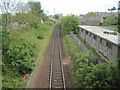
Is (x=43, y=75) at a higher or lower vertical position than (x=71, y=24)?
lower

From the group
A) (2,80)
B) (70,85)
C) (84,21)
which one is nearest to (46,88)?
(70,85)

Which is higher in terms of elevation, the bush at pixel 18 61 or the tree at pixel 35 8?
the tree at pixel 35 8

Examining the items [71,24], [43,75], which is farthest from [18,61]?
[71,24]

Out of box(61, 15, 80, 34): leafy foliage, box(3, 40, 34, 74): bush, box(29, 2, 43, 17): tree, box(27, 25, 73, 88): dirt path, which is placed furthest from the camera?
box(29, 2, 43, 17): tree

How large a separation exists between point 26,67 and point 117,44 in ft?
25.2

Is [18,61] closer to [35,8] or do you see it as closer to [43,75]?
[43,75]

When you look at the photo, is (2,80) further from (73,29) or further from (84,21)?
(84,21)

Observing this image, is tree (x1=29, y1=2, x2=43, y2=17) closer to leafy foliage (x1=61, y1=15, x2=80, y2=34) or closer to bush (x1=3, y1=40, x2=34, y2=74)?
leafy foliage (x1=61, y1=15, x2=80, y2=34)

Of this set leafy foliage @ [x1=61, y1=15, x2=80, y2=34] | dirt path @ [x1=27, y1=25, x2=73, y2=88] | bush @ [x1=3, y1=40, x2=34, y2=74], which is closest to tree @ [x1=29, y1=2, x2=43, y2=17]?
leafy foliage @ [x1=61, y1=15, x2=80, y2=34]

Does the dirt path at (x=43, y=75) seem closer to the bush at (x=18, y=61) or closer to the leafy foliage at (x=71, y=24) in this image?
the bush at (x=18, y=61)

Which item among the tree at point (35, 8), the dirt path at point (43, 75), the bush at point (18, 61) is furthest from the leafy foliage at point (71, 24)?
the bush at point (18, 61)

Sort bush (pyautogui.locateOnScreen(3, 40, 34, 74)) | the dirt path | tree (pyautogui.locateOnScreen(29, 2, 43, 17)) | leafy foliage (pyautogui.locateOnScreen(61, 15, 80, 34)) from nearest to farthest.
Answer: the dirt path
bush (pyautogui.locateOnScreen(3, 40, 34, 74))
leafy foliage (pyautogui.locateOnScreen(61, 15, 80, 34))
tree (pyautogui.locateOnScreen(29, 2, 43, 17))

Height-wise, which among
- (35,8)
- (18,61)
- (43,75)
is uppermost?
(35,8)

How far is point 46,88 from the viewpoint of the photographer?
913cm
